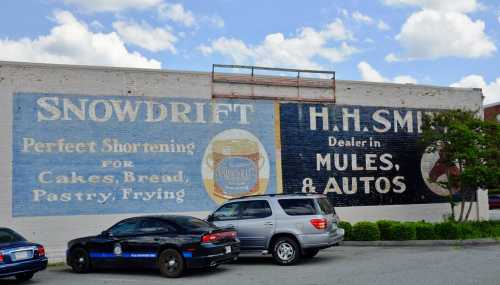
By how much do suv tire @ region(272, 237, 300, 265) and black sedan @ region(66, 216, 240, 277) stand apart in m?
1.17

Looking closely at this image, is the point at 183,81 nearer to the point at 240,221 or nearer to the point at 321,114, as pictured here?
the point at 321,114

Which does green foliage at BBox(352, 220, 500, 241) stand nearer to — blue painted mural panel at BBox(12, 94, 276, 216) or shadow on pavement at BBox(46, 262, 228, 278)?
blue painted mural panel at BBox(12, 94, 276, 216)

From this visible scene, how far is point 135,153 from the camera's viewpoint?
20.9m

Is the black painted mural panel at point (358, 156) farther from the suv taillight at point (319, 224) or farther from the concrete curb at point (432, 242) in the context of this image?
the suv taillight at point (319, 224)

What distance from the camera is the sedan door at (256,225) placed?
14.9m

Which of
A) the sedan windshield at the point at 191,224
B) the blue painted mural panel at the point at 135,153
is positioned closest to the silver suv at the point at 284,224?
the sedan windshield at the point at 191,224

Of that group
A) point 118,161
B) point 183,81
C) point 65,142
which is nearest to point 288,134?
point 183,81

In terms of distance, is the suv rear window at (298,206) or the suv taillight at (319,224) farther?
the suv rear window at (298,206)

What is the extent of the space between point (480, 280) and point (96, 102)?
45.8 ft

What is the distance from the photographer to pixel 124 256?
1381cm

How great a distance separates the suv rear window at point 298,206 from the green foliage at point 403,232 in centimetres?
545

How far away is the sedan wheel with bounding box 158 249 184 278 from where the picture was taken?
1314 centimetres

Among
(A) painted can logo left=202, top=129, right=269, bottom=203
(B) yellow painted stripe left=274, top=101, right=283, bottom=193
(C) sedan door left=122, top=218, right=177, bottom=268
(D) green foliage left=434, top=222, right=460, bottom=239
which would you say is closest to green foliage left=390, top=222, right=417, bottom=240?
(D) green foliage left=434, top=222, right=460, bottom=239

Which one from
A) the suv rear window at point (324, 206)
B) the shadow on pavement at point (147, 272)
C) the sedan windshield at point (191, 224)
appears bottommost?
the shadow on pavement at point (147, 272)
